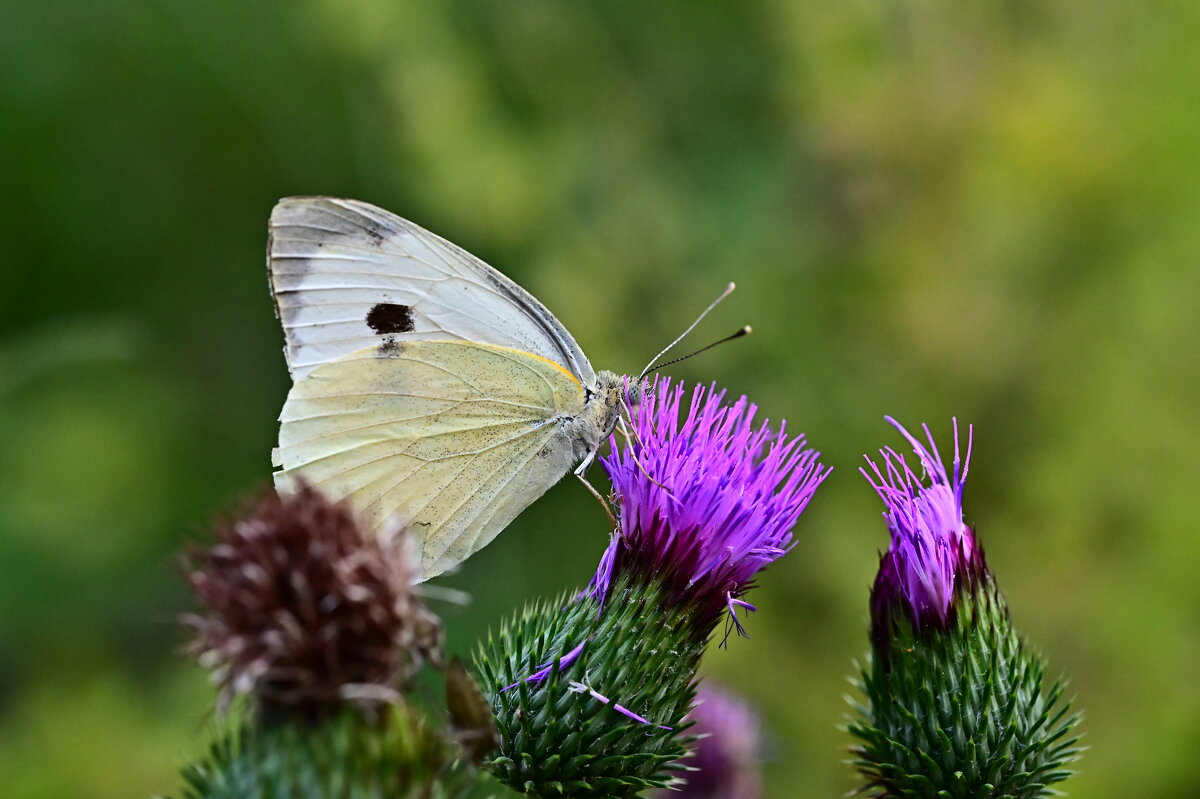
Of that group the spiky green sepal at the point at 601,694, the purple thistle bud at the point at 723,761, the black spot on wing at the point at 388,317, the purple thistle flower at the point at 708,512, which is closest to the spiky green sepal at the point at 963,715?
the purple thistle flower at the point at 708,512

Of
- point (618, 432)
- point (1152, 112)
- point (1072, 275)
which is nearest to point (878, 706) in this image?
point (618, 432)

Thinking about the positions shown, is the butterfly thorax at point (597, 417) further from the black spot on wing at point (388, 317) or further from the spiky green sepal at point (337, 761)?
the spiky green sepal at point (337, 761)

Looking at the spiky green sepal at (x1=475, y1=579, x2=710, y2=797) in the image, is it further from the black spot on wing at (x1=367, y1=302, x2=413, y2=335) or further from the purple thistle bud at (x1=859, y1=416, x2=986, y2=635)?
the black spot on wing at (x1=367, y1=302, x2=413, y2=335)

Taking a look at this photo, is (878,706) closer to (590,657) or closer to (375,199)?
(590,657)

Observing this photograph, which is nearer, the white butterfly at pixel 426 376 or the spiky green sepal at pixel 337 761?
the spiky green sepal at pixel 337 761

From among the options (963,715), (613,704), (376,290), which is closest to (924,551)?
(963,715)

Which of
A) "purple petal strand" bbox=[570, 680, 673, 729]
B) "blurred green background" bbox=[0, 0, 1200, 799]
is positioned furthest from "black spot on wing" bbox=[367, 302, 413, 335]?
"blurred green background" bbox=[0, 0, 1200, 799]

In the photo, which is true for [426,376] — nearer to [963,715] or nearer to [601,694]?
[601,694]
